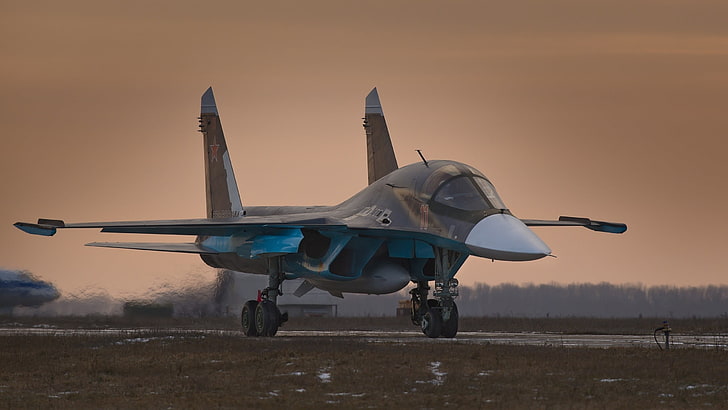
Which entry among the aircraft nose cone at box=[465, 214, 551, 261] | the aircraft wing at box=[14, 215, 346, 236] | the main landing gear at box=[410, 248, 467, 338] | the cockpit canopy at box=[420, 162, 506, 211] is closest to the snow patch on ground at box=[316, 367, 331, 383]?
the aircraft nose cone at box=[465, 214, 551, 261]

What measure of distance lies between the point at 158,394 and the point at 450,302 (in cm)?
1179

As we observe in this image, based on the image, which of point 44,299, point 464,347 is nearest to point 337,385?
point 464,347

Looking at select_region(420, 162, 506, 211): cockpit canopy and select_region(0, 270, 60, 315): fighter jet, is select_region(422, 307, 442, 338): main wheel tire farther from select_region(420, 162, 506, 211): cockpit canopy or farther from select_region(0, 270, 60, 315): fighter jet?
select_region(0, 270, 60, 315): fighter jet

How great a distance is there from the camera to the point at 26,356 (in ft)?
76.6

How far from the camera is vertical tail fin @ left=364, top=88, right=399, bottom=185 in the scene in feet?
120

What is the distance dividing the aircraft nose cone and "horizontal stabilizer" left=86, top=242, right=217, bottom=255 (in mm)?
10534

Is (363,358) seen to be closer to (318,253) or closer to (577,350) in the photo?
(577,350)

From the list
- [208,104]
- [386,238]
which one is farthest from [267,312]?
[208,104]

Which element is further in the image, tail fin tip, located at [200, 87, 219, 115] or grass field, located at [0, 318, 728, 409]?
tail fin tip, located at [200, 87, 219, 115]

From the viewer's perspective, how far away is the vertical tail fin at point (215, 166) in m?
38.1

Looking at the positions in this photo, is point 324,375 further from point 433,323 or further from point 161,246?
point 161,246

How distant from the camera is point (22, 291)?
4128cm

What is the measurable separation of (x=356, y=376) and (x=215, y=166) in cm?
2077

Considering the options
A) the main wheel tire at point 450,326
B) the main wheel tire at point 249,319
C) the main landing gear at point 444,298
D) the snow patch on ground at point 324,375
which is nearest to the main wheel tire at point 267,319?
the main wheel tire at point 249,319
